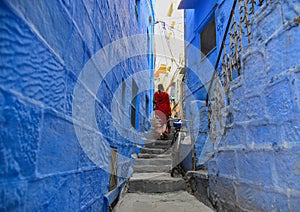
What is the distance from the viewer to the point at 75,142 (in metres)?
1.50

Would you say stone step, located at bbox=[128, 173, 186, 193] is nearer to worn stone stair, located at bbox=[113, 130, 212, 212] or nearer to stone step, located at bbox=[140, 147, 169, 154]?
worn stone stair, located at bbox=[113, 130, 212, 212]

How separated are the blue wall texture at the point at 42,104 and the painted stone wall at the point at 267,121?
4.81ft

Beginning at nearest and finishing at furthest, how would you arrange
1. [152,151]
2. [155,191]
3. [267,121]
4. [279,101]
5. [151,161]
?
1. [279,101]
2. [267,121]
3. [155,191]
4. [151,161]
5. [152,151]

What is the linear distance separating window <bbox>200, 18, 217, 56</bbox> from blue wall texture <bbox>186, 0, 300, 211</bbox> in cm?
425

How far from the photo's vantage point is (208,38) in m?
6.52

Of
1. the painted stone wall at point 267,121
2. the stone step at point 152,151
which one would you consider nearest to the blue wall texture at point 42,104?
the painted stone wall at point 267,121

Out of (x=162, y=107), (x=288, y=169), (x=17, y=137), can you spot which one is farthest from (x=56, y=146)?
(x=162, y=107)

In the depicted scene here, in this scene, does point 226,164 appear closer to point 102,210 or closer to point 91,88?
point 102,210

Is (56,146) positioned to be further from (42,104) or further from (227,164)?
(227,164)

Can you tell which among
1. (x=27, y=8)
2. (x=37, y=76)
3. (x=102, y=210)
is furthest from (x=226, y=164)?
(x=27, y=8)

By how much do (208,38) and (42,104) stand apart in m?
6.29

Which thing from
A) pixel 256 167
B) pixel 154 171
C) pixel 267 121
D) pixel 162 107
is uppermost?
pixel 162 107

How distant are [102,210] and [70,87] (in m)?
1.54

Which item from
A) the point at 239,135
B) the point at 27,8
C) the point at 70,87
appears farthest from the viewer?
the point at 239,135
